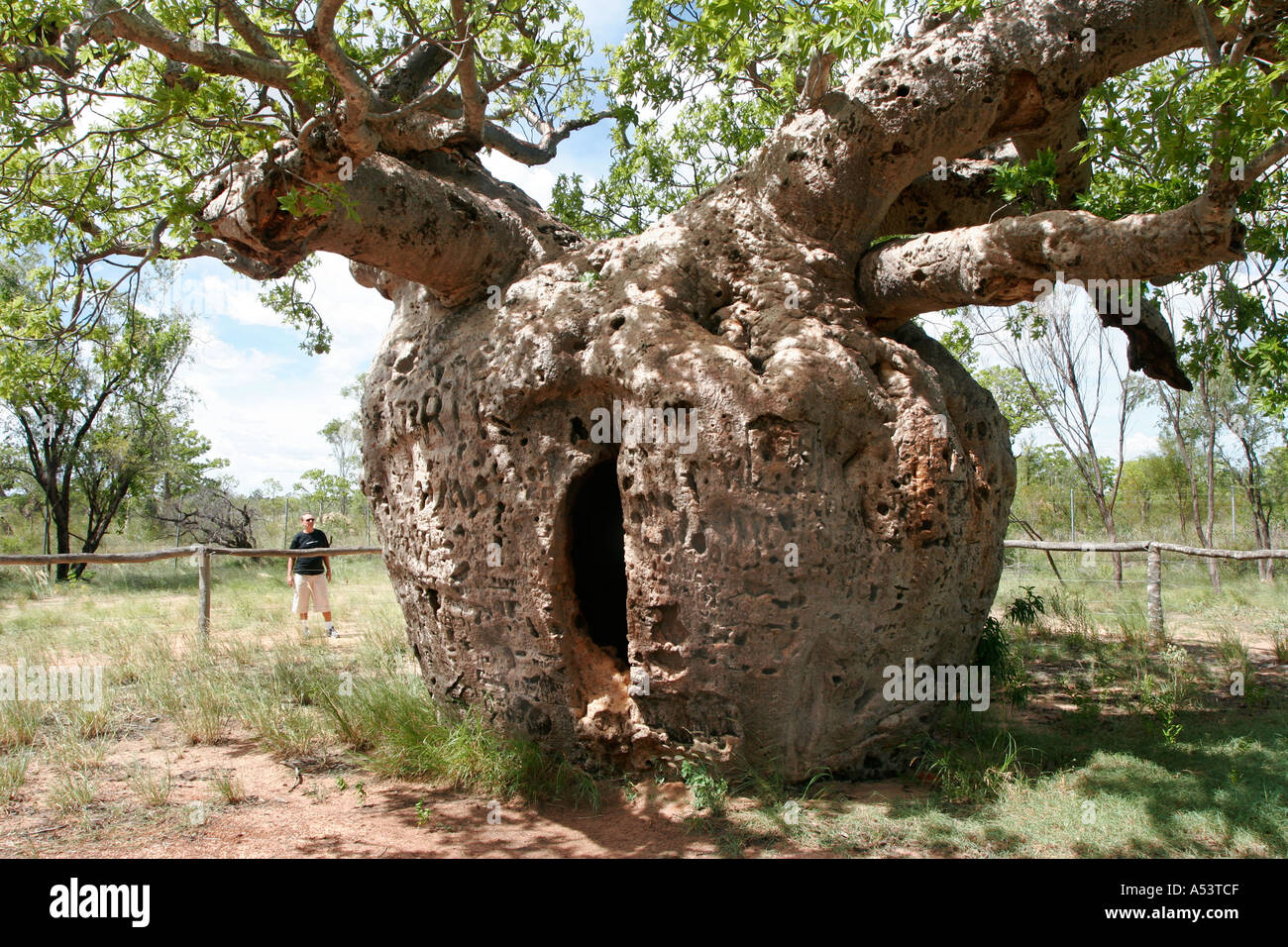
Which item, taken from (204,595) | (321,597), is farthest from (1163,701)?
(204,595)

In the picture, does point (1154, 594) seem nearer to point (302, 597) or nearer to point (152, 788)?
point (152, 788)

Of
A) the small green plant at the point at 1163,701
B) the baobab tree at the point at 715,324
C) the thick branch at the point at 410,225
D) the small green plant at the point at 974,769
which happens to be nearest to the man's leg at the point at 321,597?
the baobab tree at the point at 715,324

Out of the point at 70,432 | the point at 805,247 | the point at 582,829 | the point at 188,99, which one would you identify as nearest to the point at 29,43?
the point at 188,99

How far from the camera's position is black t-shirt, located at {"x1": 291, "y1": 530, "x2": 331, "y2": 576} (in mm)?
9000

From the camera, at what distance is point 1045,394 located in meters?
13.7

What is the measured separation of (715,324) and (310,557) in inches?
242

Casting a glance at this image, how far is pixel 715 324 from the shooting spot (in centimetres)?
464

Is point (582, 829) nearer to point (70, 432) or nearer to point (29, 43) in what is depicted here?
point (29, 43)

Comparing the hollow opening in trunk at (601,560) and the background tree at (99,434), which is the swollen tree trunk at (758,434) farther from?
the background tree at (99,434)

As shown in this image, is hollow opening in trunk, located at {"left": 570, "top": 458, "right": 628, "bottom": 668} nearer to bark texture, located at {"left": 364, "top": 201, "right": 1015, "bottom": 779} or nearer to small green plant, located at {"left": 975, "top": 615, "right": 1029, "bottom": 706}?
bark texture, located at {"left": 364, "top": 201, "right": 1015, "bottom": 779}

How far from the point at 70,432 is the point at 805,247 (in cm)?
1468

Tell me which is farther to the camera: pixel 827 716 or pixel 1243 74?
pixel 827 716

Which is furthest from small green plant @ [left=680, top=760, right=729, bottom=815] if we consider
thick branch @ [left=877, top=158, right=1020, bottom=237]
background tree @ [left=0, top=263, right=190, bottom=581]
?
background tree @ [left=0, top=263, right=190, bottom=581]

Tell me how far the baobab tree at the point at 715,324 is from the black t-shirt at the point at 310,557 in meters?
4.11
